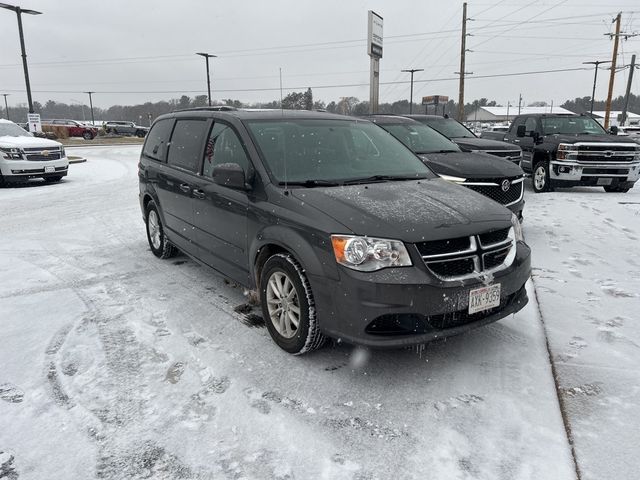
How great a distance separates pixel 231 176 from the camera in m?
3.68

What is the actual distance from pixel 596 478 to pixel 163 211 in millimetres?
4780

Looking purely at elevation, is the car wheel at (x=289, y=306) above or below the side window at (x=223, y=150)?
below

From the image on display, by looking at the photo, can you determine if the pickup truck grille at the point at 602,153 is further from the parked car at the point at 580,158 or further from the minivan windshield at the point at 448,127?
the minivan windshield at the point at 448,127

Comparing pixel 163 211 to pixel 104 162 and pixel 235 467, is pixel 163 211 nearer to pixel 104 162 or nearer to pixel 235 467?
pixel 235 467

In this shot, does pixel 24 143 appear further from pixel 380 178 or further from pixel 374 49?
pixel 380 178

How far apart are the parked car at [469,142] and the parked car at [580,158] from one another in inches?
57.6

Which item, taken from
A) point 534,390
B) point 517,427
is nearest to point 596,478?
point 517,427

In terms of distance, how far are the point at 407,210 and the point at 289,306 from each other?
1062 mm

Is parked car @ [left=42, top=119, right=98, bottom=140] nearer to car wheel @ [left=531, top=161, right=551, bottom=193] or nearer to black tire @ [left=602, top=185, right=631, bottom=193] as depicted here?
car wheel @ [left=531, top=161, right=551, bottom=193]

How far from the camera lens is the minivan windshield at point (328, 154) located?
382 cm

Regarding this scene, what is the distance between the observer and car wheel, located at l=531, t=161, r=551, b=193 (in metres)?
11.4

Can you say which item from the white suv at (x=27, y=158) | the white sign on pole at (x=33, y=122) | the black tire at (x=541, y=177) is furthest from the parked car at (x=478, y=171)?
the white sign on pole at (x=33, y=122)

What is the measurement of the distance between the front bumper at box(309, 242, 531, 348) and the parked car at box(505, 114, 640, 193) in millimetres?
8961

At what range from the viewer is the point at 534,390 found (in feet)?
10.1
